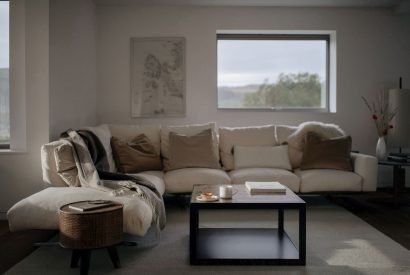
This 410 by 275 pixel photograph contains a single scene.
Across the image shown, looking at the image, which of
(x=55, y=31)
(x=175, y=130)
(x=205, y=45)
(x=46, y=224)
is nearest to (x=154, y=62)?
(x=205, y=45)

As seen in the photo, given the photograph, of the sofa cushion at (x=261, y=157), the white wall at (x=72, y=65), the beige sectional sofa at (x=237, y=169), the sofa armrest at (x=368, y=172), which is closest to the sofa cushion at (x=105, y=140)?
the beige sectional sofa at (x=237, y=169)

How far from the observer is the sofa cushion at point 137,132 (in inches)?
188

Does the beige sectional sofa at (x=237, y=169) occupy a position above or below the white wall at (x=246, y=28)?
below

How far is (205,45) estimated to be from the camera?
5570 mm

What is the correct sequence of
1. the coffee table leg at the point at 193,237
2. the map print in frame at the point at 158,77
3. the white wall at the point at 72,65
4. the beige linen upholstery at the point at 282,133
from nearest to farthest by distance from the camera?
the coffee table leg at the point at 193,237, the white wall at the point at 72,65, the beige linen upholstery at the point at 282,133, the map print in frame at the point at 158,77

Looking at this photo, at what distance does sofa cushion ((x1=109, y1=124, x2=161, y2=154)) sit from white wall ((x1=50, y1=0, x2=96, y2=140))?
0.46 meters

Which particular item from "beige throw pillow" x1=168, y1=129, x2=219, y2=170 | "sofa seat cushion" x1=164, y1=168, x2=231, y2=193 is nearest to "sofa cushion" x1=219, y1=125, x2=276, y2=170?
"beige throw pillow" x1=168, y1=129, x2=219, y2=170

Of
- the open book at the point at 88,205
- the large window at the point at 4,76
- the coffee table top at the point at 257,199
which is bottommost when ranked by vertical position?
the coffee table top at the point at 257,199

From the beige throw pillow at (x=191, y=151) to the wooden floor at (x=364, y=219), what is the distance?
1.70ft

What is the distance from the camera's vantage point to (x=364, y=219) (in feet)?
13.4

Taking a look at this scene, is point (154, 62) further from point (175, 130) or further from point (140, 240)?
point (140, 240)

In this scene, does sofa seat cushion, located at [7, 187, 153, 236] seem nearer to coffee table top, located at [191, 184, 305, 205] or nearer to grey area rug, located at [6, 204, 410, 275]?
grey area rug, located at [6, 204, 410, 275]

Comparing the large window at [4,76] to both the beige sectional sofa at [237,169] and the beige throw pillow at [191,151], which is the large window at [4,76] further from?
the beige throw pillow at [191,151]

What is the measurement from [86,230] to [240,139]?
2.77 metres
